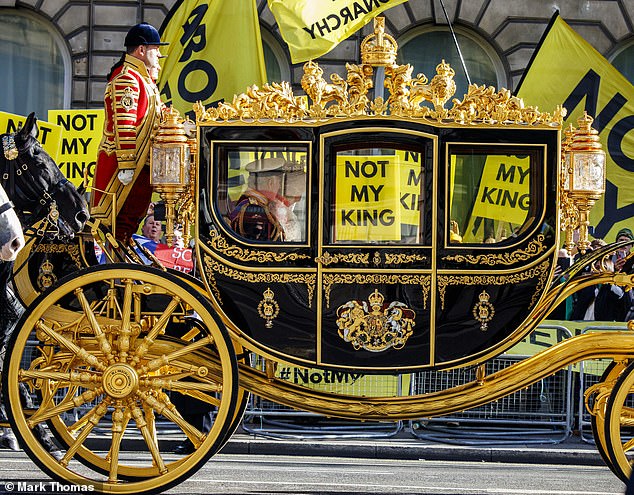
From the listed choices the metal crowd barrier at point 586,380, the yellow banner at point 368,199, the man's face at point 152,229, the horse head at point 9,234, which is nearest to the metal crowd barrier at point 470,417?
the metal crowd barrier at point 586,380

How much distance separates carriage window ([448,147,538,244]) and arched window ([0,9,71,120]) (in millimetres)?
11218

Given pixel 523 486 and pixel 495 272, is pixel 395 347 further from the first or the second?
pixel 523 486

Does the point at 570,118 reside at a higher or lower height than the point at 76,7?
lower

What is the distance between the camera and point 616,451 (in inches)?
292

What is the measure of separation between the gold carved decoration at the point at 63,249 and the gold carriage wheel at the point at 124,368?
463 millimetres

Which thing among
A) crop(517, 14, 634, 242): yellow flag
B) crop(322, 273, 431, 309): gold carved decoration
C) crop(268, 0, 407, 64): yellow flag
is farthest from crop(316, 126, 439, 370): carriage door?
crop(517, 14, 634, 242): yellow flag

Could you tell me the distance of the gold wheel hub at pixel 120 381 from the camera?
291 inches

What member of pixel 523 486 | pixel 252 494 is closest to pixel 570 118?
pixel 523 486

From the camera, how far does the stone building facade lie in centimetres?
1770

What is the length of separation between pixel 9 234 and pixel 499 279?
9.11 feet

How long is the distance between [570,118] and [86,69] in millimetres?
7127

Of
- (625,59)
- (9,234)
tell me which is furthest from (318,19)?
(625,59)

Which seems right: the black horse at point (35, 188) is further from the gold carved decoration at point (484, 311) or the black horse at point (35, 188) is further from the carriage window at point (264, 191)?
the gold carved decoration at point (484, 311)

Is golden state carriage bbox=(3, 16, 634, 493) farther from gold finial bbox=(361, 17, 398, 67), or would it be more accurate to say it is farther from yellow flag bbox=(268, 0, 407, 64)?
→ yellow flag bbox=(268, 0, 407, 64)
